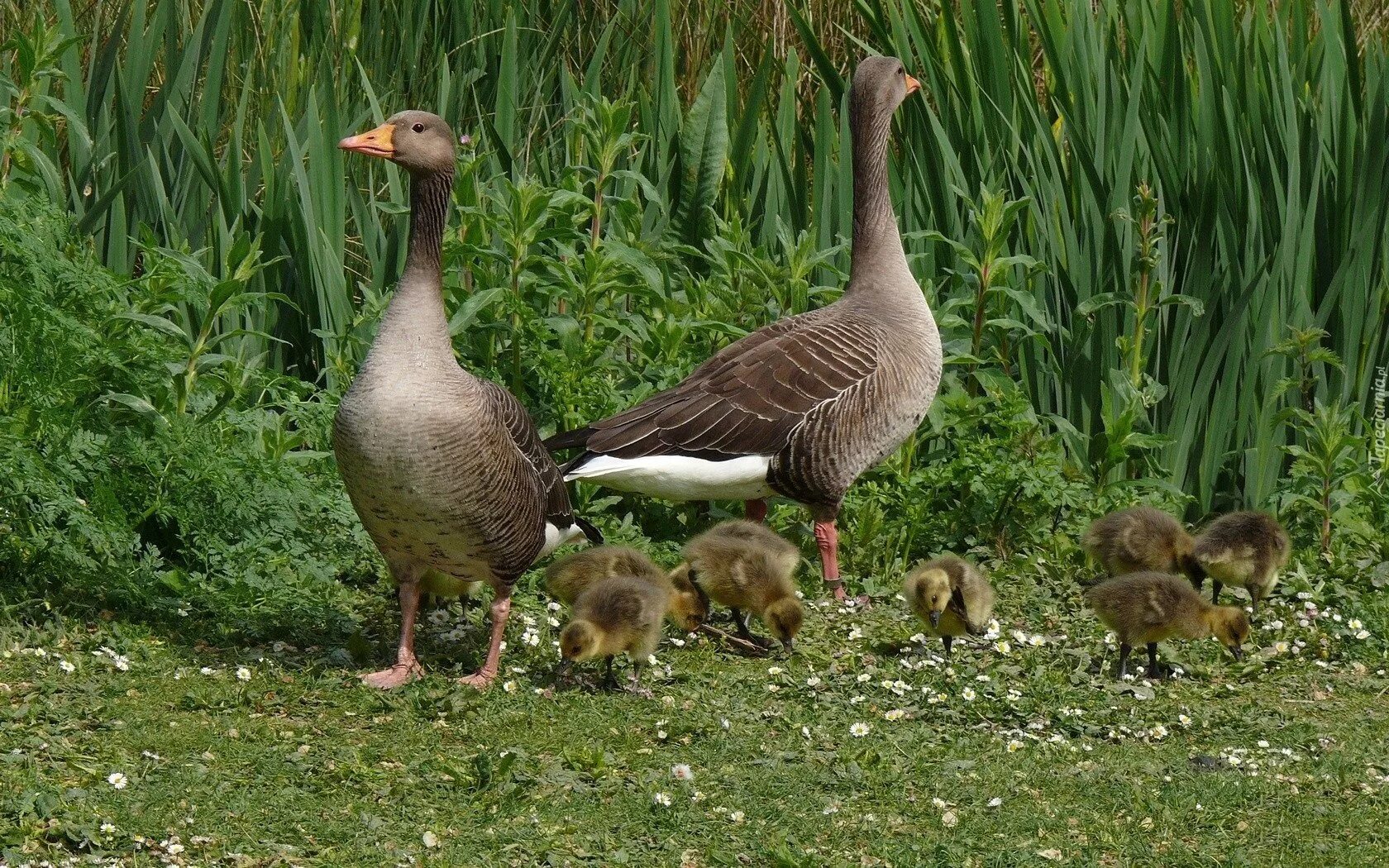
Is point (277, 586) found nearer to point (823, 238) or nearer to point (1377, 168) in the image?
point (823, 238)

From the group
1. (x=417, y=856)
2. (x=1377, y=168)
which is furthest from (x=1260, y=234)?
(x=417, y=856)

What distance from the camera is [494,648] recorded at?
20.2 ft

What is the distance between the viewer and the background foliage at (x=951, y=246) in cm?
797

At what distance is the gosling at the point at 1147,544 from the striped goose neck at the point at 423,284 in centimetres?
310

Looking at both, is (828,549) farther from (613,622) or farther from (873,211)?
(613,622)

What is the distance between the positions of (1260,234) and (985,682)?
329 cm

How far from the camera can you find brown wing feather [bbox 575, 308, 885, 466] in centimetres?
739

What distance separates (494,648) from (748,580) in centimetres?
106

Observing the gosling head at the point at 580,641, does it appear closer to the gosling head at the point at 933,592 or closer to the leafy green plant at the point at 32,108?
the gosling head at the point at 933,592

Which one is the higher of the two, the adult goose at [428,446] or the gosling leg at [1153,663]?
the adult goose at [428,446]

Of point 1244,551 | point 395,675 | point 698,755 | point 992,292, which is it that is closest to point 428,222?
point 395,675

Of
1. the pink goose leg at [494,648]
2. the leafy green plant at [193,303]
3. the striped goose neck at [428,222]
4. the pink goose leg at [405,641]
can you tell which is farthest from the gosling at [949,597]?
the leafy green plant at [193,303]

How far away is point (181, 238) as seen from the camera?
26.0 ft

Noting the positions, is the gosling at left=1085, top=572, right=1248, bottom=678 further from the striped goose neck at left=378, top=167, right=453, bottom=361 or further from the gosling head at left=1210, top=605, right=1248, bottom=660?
the striped goose neck at left=378, top=167, right=453, bottom=361
